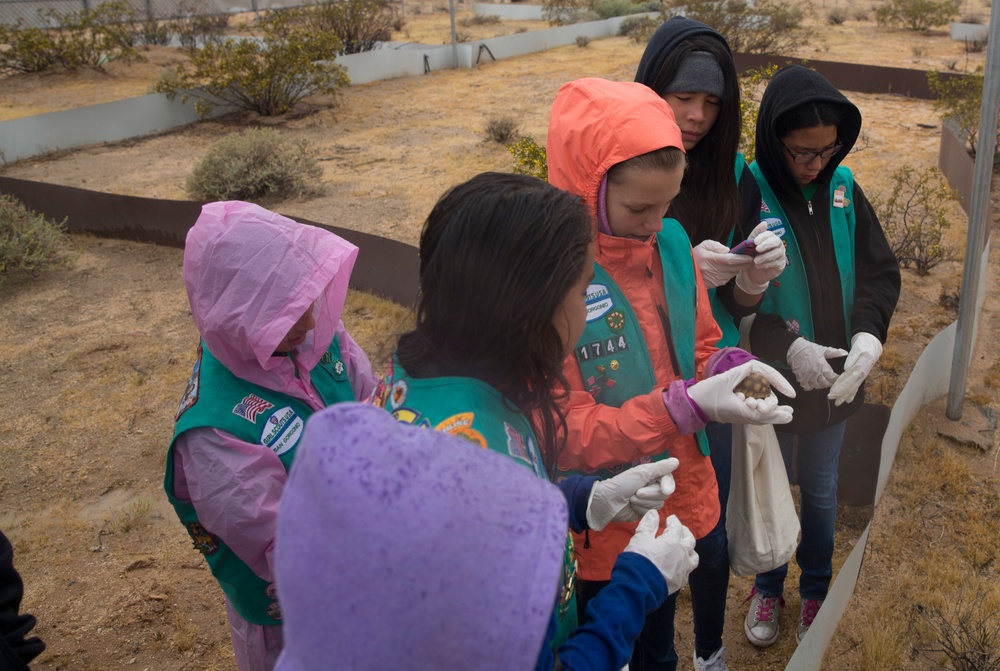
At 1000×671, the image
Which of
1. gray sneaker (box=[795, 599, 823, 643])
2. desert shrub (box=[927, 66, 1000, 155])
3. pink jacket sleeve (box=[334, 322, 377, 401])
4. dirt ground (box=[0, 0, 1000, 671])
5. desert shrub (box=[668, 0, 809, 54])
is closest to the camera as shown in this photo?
pink jacket sleeve (box=[334, 322, 377, 401])

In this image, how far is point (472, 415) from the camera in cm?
119

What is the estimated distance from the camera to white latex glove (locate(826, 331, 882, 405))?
2.23 m

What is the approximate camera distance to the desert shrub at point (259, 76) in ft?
34.0

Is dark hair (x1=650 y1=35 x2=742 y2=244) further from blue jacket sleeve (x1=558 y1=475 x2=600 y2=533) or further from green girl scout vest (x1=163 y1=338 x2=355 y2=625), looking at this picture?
green girl scout vest (x1=163 y1=338 x2=355 y2=625)

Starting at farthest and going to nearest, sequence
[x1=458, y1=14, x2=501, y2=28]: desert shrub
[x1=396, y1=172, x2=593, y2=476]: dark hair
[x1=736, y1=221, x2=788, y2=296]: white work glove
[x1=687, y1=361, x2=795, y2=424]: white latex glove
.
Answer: [x1=458, y1=14, x2=501, y2=28]: desert shrub → [x1=736, y1=221, x2=788, y2=296]: white work glove → [x1=687, y1=361, x2=795, y2=424]: white latex glove → [x1=396, y1=172, x2=593, y2=476]: dark hair

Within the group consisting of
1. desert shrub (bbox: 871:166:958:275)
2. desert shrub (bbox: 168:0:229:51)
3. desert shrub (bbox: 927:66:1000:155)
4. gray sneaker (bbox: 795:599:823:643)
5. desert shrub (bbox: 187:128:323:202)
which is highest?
desert shrub (bbox: 168:0:229:51)

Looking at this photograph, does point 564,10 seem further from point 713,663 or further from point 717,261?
point 713,663

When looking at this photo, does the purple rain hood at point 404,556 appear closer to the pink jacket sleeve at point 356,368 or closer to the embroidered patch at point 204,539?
the embroidered patch at point 204,539

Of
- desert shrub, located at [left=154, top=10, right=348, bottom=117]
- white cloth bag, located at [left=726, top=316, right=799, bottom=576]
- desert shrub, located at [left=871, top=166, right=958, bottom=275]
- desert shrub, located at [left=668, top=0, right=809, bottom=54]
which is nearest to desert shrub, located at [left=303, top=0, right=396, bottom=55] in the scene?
desert shrub, located at [left=154, top=10, right=348, bottom=117]

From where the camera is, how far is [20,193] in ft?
23.1

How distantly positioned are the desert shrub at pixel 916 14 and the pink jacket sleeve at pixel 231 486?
18.1 m

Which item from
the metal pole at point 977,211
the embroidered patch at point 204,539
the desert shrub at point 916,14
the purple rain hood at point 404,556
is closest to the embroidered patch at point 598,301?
the embroidered patch at point 204,539

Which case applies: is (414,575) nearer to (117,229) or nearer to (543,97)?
(117,229)

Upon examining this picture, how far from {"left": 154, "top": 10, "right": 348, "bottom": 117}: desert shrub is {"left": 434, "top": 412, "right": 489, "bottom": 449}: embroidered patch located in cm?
1020
